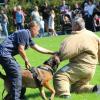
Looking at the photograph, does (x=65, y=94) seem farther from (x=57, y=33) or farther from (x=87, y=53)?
(x=57, y=33)

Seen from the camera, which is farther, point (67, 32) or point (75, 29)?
point (67, 32)

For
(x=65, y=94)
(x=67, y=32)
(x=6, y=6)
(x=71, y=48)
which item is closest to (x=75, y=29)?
(x=71, y=48)

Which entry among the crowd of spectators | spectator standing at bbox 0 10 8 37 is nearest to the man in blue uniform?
the crowd of spectators

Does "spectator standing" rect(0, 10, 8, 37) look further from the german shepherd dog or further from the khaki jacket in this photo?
the german shepherd dog

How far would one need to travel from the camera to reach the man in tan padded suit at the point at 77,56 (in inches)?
410

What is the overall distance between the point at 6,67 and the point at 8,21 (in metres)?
22.8

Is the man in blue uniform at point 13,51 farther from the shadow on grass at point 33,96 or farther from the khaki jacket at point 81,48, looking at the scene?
the khaki jacket at point 81,48

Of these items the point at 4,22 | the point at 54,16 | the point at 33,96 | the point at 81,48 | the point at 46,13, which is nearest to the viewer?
the point at 81,48

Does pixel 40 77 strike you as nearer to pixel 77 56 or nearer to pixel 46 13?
pixel 77 56

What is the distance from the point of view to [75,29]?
1060 centimetres

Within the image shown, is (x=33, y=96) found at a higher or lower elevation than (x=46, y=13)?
higher

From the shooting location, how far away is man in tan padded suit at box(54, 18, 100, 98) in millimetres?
10422

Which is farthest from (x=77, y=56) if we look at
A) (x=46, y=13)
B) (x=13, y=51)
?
(x=46, y=13)

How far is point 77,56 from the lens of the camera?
10531 mm
